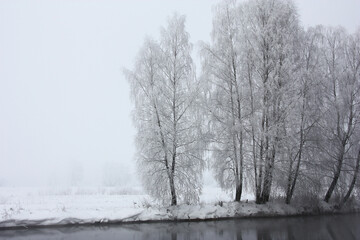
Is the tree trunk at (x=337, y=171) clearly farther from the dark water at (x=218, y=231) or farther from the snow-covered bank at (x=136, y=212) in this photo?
the dark water at (x=218, y=231)

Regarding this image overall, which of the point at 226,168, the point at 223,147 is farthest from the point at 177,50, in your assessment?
the point at 226,168

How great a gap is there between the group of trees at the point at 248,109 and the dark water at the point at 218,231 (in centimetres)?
258

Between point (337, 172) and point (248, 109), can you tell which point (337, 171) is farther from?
point (248, 109)

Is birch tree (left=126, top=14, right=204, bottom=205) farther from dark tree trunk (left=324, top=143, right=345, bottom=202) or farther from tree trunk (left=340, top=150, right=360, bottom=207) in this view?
tree trunk (left=340, top=150, right=360, bottom=207)

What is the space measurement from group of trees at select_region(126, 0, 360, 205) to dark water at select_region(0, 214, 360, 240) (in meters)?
2.58

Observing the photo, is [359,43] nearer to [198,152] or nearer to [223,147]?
[223,147]

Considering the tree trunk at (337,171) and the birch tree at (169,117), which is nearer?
the birch tree at (169,117)

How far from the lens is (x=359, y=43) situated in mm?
23578

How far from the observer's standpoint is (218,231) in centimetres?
1619

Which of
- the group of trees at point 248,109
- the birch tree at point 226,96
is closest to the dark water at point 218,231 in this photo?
the group of trees at point 248,109

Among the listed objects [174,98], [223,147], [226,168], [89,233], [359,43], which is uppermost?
[359,43]

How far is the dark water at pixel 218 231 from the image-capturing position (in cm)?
1498

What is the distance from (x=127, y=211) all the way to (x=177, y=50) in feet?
39.7

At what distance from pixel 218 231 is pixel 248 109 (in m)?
8.99
